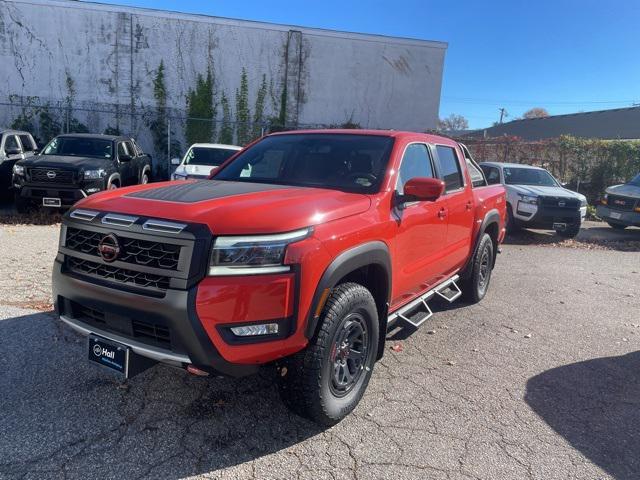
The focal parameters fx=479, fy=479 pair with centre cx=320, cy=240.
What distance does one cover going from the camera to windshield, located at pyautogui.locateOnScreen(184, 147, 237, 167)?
11472 millimetres

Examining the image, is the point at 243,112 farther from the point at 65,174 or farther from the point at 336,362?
the point at 336,362

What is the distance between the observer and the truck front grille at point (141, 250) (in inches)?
100

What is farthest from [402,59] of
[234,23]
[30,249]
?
[30,249]

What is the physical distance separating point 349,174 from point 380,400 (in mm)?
1703

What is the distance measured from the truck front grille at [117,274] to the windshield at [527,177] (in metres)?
10.3

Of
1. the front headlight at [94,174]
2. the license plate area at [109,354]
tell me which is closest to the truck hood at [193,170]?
the front headlight at [94,174]

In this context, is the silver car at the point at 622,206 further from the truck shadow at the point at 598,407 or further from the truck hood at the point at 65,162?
the truck hood at the point at 65,162

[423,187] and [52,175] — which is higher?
[423,187]

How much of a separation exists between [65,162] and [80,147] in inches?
49.1

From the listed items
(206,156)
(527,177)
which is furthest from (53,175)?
(527,177)

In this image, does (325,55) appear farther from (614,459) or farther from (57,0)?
(614,459)

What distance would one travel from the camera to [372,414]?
3297 mm

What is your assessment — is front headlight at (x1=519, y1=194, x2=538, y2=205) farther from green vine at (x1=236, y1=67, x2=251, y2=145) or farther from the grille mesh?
green vine at (x1=236, y1=67, x2=251, y2=145)

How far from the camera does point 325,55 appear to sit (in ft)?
63.6
